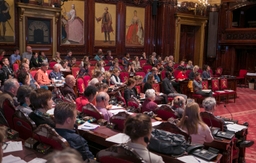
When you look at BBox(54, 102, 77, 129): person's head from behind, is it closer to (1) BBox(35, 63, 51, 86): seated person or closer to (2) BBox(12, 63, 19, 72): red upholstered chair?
(1) BBox(35, 63, 51, 86): seated person

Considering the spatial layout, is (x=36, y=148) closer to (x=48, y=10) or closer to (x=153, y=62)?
(x=48, y=10)

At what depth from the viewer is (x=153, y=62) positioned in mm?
14289

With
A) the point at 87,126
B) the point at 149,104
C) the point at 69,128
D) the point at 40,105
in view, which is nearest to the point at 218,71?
the point at 149,104

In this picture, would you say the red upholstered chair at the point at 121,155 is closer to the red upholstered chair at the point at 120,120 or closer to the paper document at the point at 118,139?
the paper document at the point at 118,139

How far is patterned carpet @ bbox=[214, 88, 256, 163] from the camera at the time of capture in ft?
20.1

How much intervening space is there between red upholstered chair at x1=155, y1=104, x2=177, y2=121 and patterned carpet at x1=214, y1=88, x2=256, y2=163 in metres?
1.77

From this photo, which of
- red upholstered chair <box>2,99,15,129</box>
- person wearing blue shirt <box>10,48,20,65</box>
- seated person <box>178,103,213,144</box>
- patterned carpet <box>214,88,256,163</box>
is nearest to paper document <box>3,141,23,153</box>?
red upholstered chair <box>2,99,15,129</box>

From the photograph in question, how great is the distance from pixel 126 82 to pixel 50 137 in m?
7.15

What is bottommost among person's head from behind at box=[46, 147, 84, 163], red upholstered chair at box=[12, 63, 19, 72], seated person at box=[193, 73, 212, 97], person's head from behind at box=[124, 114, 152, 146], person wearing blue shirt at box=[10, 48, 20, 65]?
seated person at box=[193, 73, 212, 97]

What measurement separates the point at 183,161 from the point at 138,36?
1316 centimetres

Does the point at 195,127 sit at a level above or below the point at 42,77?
below

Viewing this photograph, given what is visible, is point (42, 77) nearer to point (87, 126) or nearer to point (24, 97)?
point (24, 97)

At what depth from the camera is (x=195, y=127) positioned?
4.02 m

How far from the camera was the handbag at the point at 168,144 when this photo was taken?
3.32 meters
